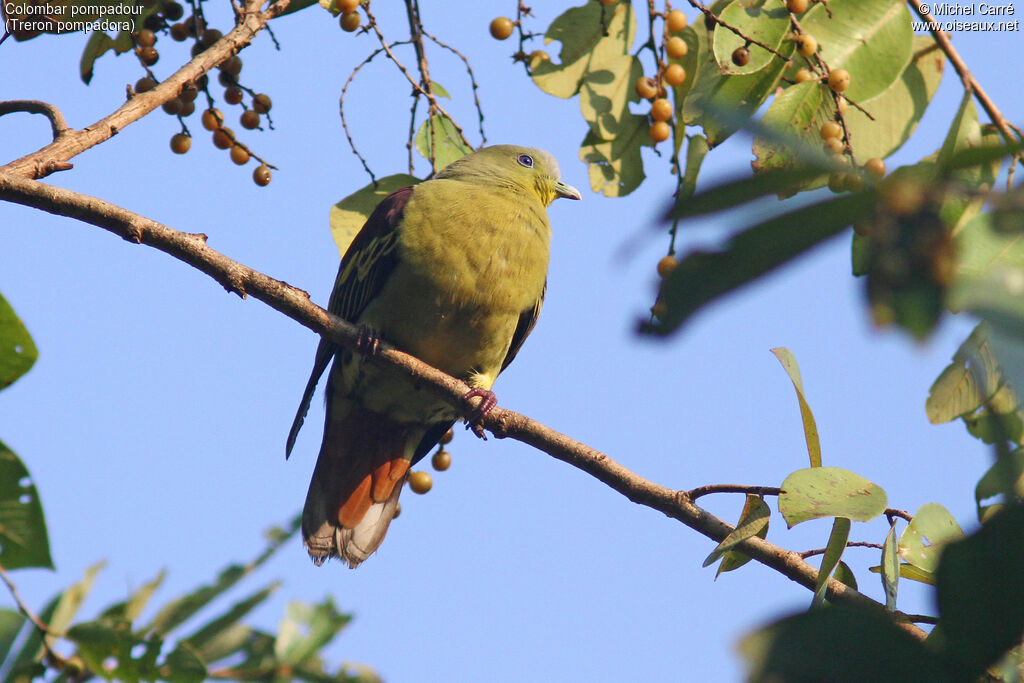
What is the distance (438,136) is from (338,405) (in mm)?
1241

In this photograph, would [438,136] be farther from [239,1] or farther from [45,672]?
[45,672]

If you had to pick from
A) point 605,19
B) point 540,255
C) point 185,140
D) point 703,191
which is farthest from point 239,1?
point 703,191

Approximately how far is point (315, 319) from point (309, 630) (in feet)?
3.43

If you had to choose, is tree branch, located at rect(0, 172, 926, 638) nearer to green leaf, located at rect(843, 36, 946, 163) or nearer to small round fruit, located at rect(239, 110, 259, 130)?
→ small round fruit, located at rect(239, 110, 259, 130)

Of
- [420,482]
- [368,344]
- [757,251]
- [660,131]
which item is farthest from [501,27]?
[757,251]

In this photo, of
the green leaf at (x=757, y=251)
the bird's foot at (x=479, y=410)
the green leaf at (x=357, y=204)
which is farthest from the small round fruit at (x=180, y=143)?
the green leaf at (x=757, y=251)

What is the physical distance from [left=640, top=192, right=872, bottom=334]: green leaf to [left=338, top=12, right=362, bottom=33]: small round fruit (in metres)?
2.66

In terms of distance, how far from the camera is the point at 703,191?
579 millimetres

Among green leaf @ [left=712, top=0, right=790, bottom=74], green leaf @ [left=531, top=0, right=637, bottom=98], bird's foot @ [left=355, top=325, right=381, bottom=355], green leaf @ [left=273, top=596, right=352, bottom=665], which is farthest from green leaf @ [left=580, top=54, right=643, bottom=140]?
green leaf @ [left=273, top=596, right=352, bottom=665]

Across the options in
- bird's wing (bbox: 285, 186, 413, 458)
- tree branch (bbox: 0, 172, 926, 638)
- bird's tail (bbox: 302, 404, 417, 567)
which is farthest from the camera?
bird's tail (bbox: 302, 404, 417, 567)

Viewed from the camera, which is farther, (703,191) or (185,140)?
(185,140)

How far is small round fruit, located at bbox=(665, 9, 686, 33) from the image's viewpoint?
279 centimetres

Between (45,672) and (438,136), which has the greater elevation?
(438,136)

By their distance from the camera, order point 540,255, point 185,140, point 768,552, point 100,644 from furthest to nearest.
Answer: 1. point 540,255
2. point 185,140
3. point 768,552
4. point 100,644
